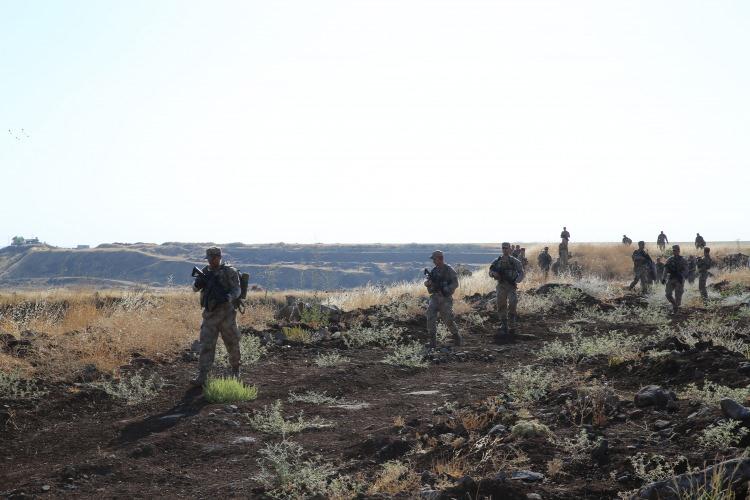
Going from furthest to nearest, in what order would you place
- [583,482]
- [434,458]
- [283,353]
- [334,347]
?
[334,347]
[283,353]
[434,458]
[583,482]

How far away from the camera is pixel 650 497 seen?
13.3 feet

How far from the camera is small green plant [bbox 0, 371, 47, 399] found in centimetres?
833

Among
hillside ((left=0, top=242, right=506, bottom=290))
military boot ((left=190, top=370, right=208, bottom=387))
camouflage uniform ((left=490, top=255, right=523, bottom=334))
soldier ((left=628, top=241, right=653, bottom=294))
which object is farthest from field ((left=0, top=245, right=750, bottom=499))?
hillside ((left=0, top=242, right=506, bottom=290))

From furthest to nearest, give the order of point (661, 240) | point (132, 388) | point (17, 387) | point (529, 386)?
point (661, 240) → point (132, 388) → point (17, 387) → point (529, 386)

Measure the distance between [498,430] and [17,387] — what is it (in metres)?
6.26

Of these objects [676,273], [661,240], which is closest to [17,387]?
[676,273]

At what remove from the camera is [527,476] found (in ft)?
15.5

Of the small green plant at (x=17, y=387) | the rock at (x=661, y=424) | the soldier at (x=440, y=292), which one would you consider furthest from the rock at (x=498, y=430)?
the soldier at (x=440, y=292)

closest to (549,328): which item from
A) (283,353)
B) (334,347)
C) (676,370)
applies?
(334,347)

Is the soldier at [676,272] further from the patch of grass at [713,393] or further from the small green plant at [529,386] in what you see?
the patch of grass at [713,393]

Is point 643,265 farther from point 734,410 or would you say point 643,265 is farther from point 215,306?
point 734,410

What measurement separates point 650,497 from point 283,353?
29.1 feet

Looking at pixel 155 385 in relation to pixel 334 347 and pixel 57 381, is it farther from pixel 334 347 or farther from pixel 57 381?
pixel 334 347

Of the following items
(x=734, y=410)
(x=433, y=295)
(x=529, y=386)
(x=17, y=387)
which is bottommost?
(x=17, y=387)
